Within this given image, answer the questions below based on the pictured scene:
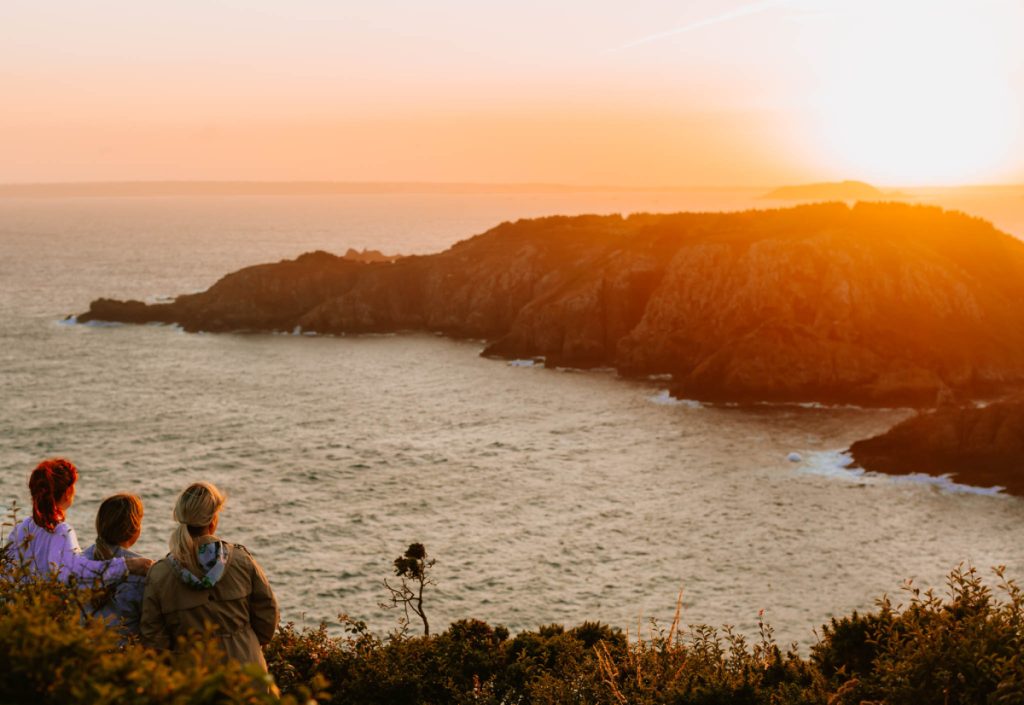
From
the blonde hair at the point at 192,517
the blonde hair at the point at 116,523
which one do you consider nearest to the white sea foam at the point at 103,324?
the blonde hair at the point at 116,523

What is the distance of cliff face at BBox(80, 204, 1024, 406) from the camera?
79125mm

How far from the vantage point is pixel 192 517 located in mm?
7969

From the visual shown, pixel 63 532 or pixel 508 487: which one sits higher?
pixel 63 532

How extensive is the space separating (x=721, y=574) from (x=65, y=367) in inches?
2864

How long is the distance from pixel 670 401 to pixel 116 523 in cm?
7014

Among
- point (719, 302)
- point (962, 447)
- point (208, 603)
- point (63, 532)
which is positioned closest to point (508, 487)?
point (962, 447)

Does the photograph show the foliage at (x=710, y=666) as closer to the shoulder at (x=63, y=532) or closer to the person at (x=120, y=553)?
the person at (x=120, y=553)

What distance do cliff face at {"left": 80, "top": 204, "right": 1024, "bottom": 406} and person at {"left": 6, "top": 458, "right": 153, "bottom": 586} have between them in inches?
2791

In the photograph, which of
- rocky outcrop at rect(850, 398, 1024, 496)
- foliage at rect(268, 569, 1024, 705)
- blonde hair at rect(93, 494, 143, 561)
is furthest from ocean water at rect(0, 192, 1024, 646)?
blonde hair at rect(93, 494, 143, 561)

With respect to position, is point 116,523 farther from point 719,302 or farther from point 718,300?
point 718,300

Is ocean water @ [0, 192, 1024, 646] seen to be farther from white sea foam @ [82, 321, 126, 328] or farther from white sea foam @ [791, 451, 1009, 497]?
white sea foam @ [82, 321, 126, 328]

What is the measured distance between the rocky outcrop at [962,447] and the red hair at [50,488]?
2196 inches

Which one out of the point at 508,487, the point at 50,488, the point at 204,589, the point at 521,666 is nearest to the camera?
the point at 204,589

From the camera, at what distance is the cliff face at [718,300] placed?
260ft
